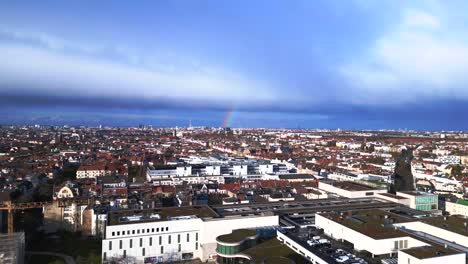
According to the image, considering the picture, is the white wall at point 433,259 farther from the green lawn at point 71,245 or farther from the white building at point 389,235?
the green lawn at point 71,245

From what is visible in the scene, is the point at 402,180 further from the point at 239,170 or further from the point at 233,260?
the point at 233,260

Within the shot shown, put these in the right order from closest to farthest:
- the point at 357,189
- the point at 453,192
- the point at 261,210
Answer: the point at 261,210 → the point at 357,189 → the point at 453,192

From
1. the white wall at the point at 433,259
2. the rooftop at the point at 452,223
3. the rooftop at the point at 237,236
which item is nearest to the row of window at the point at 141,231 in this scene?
the rooftop at the point at 237,236

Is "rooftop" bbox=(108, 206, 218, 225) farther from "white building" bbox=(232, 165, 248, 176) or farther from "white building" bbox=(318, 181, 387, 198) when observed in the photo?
"white building" bbox=(232, 165, 248, 176)

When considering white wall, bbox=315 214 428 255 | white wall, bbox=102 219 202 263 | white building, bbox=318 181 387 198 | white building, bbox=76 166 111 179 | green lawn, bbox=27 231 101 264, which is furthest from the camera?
white building, bbox=76 166 111 179

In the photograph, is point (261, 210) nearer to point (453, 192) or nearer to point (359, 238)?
point (359, 238)

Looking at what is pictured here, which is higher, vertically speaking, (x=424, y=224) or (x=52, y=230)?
(x=424, y=224)

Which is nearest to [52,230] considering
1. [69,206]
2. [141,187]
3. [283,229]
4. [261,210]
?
[69,206]

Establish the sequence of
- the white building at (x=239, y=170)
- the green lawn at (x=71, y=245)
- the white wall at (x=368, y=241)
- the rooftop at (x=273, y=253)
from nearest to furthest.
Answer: the rooftop at (x=273, y=253) < the white wall at (x=368, y=241) < the green lawn at (x=71, y=245) < the white building at (x=239, y=170)

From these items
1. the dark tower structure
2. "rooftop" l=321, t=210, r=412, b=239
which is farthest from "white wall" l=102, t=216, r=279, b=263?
the dark tower structure
